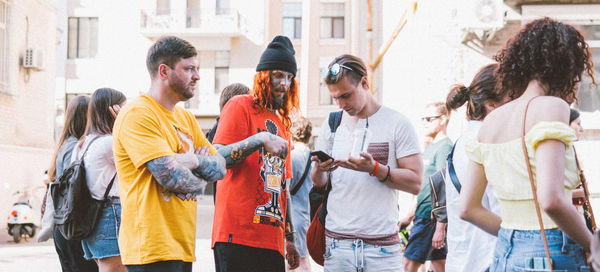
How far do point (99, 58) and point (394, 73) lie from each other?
18.4m

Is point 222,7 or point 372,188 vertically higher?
point 222,7

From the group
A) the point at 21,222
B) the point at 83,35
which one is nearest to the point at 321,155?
the point at 21,222

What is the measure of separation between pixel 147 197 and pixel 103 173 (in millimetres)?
1487

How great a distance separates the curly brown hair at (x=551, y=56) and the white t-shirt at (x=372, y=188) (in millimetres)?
1297

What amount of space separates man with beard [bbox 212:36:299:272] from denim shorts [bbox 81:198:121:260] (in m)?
1.06

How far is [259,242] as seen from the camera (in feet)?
11.4

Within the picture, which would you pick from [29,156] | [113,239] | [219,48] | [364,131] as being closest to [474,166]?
[364,131]

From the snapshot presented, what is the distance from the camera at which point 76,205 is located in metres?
4.29

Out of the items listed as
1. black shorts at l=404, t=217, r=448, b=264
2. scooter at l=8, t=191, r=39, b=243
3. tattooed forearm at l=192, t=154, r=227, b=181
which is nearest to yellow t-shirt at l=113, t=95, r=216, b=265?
tattooed forearm at l=192, t=154, r=227, b=181

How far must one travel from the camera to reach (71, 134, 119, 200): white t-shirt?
14.3 feet

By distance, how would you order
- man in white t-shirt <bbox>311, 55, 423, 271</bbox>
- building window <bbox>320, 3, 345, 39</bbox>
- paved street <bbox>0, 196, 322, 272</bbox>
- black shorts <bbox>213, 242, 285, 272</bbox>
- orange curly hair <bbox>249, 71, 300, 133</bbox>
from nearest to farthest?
black shorts <bbox>213, 242, 285, 272</bbox>
man in white t-shirt <bbox>311, 55, 423, 271</bbox>
orange curly hair <bbox>249, 71, 300, 133</bbox>
paved street <bbox>0, 196, 322, 272</bbox>
building window <bbox>320, 3, 345, 39</bbox>

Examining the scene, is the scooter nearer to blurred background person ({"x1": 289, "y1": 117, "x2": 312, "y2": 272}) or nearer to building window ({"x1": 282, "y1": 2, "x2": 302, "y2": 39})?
blurred background person ({"x1": 289, "y1": 117, "x2": 312, "y2": 272})

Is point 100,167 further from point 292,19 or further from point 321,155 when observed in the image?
point 292,19

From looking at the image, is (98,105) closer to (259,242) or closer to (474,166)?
(259,242)
